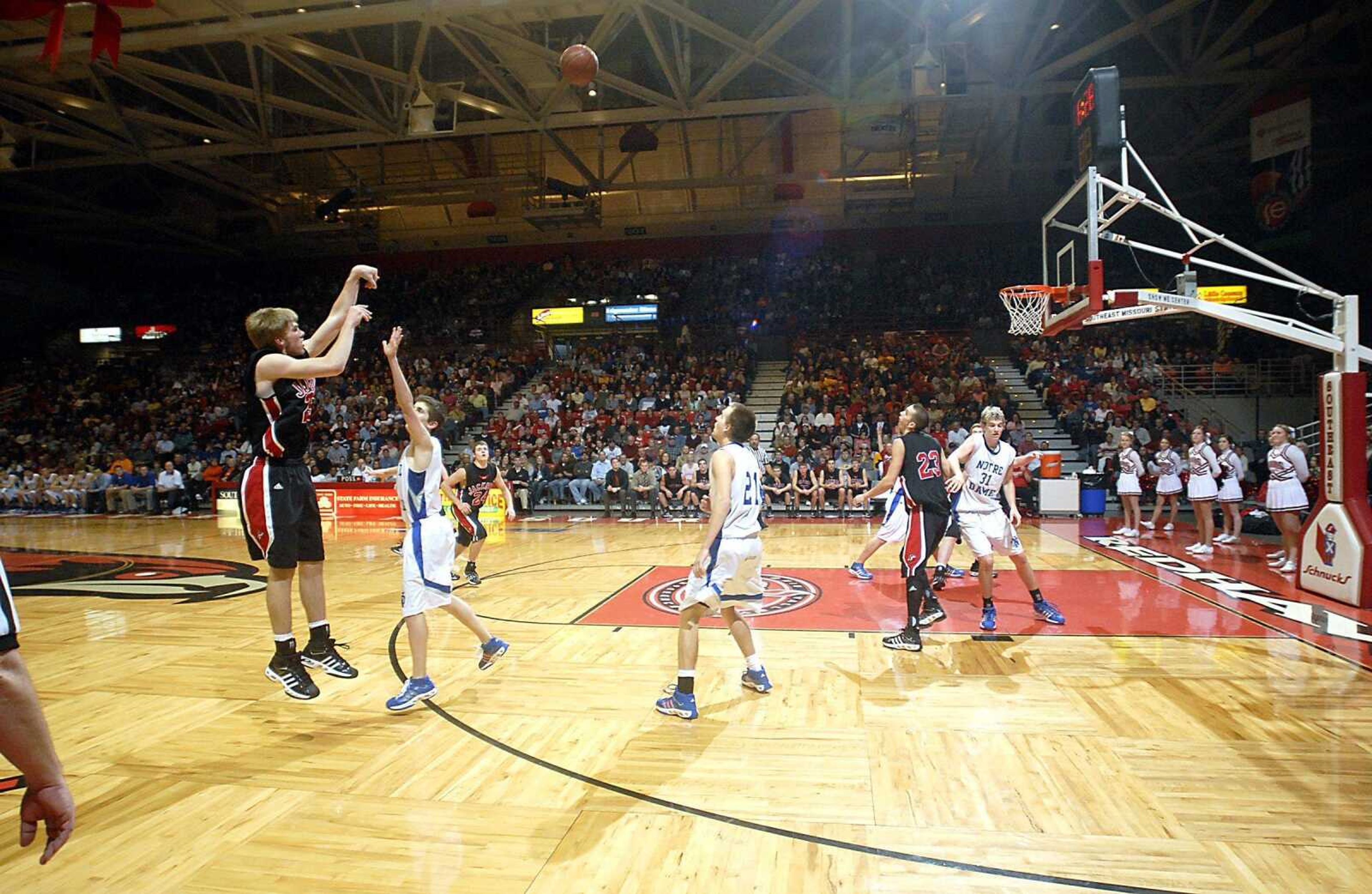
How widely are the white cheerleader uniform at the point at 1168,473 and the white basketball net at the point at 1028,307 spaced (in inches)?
161

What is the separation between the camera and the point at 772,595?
761 centimetres

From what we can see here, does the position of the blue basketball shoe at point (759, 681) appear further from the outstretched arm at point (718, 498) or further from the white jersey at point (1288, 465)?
the white jersey at point (1288, 465)

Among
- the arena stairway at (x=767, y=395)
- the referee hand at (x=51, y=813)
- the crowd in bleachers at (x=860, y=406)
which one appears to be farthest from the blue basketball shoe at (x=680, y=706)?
the arena stairway at (x=767, y=395)

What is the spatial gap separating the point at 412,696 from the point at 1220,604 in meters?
6.98

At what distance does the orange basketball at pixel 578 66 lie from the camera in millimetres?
9461

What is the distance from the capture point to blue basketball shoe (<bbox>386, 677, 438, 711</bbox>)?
4.48 metres

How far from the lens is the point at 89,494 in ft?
61.9

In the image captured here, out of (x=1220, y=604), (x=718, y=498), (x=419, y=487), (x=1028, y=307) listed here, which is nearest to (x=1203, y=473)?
(x=1028, y=307)

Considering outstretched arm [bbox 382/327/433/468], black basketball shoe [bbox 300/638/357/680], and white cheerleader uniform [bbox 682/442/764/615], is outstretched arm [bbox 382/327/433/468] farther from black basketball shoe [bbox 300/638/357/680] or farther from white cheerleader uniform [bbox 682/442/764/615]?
white cheerleader uniform [bbox 682/442/764/615]

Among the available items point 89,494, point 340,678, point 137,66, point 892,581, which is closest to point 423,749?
point 340,678

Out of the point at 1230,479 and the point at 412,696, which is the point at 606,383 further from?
the point at 412,696

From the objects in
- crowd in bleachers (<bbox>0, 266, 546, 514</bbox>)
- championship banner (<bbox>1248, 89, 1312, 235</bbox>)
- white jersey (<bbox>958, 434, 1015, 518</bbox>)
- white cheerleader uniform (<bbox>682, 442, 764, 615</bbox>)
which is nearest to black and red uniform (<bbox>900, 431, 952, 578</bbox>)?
white jersey (<bbox>958, 434, 1015, 518</bbox>)

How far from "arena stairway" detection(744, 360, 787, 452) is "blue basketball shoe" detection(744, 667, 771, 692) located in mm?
12932

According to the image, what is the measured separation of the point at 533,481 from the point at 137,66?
10.9 m
